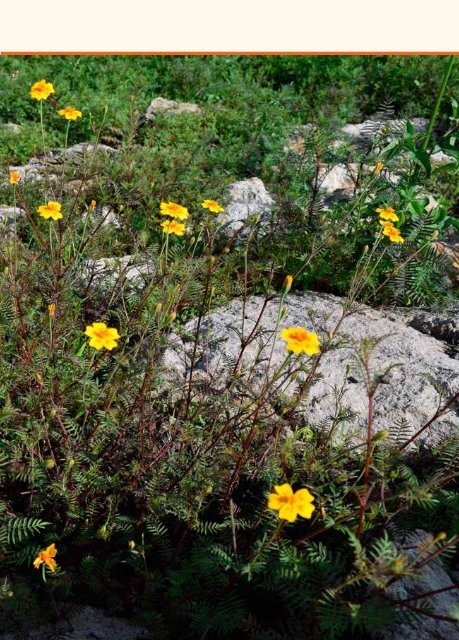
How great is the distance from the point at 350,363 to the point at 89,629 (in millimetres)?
1570

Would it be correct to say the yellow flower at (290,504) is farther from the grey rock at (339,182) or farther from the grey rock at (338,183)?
the grey rock at (338,183)

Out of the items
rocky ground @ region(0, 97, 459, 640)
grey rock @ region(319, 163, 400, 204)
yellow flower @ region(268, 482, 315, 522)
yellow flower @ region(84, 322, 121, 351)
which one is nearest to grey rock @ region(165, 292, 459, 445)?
rocky ground @ region(0, 97, 459, 640)

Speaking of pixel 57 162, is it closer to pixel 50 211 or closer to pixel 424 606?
pixel 50 211

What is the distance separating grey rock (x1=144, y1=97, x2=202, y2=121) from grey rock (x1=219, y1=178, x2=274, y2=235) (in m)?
1.19

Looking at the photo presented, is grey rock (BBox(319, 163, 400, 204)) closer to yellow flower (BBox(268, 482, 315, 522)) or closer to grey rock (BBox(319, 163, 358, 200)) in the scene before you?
grey rock (BBox(319, 163, 358, 200))

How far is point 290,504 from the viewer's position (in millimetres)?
1779

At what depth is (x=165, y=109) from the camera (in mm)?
5305

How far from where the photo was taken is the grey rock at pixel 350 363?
285 cm

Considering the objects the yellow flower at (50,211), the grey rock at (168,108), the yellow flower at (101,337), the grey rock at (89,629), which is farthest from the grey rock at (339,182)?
the grey rock at (89,629)

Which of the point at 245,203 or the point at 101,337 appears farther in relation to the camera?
the point at 245,203

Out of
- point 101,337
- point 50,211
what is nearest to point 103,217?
point 50,211

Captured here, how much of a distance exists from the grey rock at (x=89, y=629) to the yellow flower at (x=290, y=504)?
0.77 meters

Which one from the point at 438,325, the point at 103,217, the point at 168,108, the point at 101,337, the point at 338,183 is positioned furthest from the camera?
the point at 168,108

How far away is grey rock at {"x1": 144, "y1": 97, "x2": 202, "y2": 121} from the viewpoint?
17.4 ft
